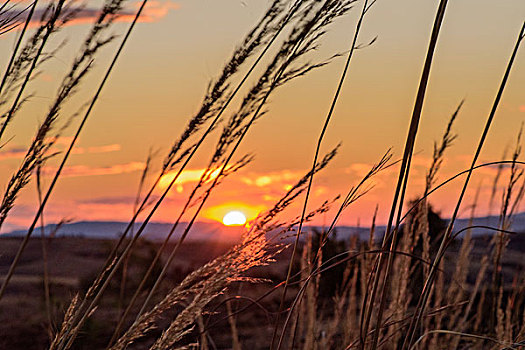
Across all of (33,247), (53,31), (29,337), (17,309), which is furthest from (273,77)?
(33,247)

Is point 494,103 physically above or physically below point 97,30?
below

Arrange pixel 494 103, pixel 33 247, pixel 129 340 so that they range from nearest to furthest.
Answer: pixel 494 103 < pixel 129 340 < pixel 33 247

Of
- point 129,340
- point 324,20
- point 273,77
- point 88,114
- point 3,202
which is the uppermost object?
point 324,20

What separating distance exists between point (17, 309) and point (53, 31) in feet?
27.6

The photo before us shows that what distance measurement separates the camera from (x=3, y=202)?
4.61 feet

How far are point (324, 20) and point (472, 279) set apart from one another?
432 inches

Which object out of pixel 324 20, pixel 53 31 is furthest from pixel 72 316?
pixel 324 20

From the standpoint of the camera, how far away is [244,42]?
1.47m

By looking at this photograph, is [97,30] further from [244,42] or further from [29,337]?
[29,337]

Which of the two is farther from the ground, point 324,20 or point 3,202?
point 324,20

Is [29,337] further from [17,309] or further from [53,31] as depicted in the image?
[53,31]

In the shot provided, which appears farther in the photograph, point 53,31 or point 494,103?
point 53,31

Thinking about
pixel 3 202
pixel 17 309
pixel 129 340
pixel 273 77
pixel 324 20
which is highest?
pixel 324 20

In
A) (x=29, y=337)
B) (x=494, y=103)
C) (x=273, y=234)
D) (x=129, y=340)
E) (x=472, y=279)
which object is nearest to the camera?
(x=494, y=103)
